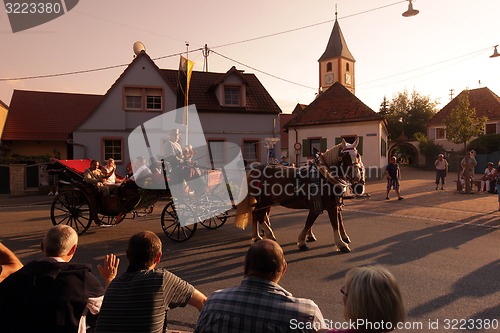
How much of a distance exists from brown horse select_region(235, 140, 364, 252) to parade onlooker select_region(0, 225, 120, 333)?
5.22 meters

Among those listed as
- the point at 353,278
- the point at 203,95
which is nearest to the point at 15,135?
the point at 203,95

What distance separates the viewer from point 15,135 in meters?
25.2

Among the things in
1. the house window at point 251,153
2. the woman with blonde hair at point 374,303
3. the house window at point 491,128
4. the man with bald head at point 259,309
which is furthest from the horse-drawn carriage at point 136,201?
the house window at point 491,128

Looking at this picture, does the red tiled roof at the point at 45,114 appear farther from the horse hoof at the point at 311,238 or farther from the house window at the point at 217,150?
the horse hoof at the point at 311,238

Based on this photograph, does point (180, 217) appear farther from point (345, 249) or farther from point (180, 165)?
point (345, 249)

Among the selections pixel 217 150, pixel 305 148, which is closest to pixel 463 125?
pixel 305 148

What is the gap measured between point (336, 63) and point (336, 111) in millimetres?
28492

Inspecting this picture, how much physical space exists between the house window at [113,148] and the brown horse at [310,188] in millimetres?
Result: 15967

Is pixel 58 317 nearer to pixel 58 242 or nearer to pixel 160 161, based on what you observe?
pixel 58 242

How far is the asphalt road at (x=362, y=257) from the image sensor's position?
4336mm

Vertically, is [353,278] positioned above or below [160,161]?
below

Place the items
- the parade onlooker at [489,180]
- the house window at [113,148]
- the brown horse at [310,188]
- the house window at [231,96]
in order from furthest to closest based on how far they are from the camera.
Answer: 1. the house window at [231,96]
2. the house window at [113,148]
3. the parade onlooker at [489,180]
4. the brown horse at [310,188]

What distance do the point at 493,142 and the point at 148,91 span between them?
28.9 m

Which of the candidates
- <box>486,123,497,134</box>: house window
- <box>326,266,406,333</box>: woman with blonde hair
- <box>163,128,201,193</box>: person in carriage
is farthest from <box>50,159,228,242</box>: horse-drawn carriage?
<box>486,123,497,134</box>: house window
